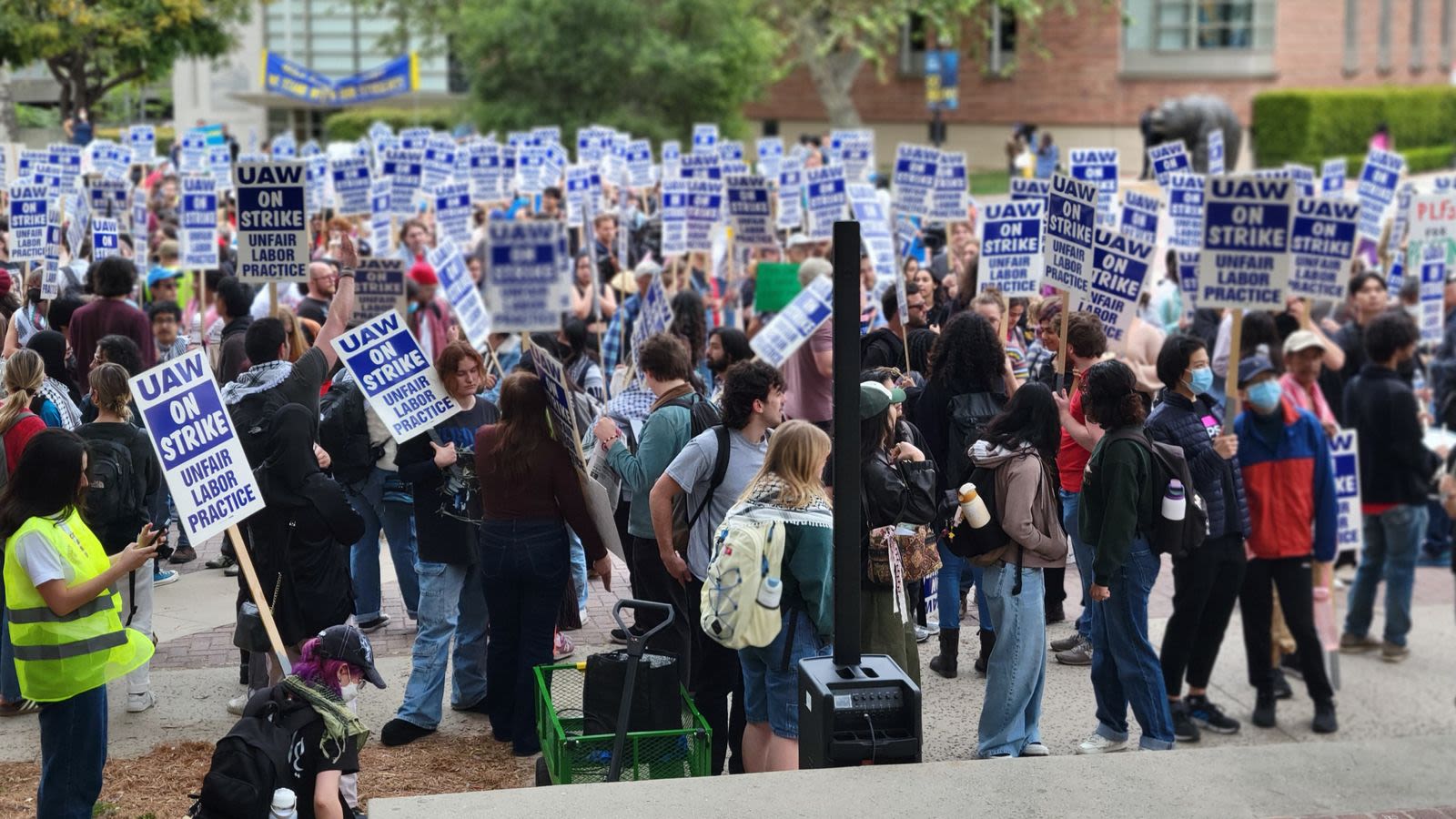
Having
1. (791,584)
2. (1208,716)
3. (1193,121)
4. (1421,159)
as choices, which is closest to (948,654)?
(1208,716)

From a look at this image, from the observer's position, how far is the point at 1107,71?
48312mm

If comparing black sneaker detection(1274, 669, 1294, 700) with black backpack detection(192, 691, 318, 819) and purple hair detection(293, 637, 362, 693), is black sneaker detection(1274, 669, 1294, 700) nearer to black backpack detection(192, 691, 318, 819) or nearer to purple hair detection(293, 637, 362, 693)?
purple hair detection(293, 637, 362, 693)

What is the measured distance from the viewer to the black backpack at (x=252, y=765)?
5.24 meters

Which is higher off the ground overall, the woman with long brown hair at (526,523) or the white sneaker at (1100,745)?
the woman with long brown hair at (526,523)

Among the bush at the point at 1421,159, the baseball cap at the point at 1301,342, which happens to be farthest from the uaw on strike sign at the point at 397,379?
the bush at the point at 1421,159

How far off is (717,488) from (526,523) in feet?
2.88

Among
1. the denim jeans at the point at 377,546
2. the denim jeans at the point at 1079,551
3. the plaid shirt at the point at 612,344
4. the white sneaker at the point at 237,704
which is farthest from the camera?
the plaid shirt at the point at 612,344

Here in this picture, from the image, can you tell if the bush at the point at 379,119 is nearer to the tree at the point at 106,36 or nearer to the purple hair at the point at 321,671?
the tree at the point at 106,36

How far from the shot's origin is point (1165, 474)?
23.6 feet

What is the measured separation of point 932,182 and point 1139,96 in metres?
35.0

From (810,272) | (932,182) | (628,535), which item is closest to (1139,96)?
(932,182)

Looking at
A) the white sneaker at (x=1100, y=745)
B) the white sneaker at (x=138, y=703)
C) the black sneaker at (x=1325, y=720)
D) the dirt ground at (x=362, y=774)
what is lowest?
the black sneaker at (x=1325, y=720)

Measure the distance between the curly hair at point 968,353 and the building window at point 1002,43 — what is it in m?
40.7

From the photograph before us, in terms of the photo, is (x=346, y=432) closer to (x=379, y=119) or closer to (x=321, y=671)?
(x=321, y=671)
